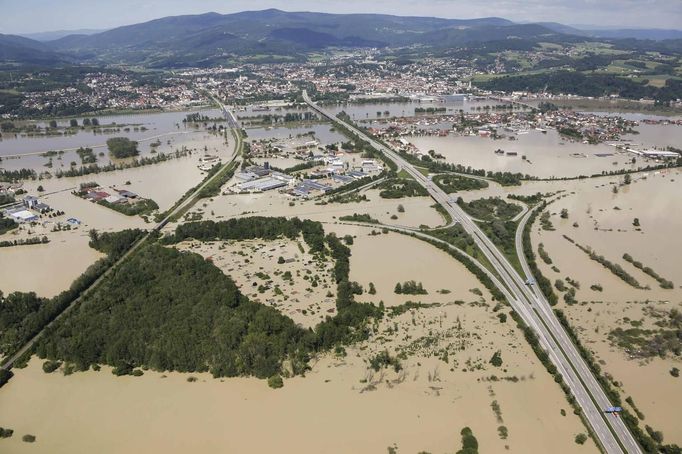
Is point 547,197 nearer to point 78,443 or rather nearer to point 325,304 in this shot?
point 325,304

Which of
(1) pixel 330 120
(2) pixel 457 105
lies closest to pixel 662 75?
(2) pixel 457 105

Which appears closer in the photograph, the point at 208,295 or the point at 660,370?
the point at 660,370

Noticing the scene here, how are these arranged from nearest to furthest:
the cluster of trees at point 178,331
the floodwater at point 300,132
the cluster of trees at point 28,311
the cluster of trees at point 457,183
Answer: the cluster of trees at point 178,331
the cluster of trees at point 28,311
the cluster of trees at point 457,183
the floodwater at point 300,132

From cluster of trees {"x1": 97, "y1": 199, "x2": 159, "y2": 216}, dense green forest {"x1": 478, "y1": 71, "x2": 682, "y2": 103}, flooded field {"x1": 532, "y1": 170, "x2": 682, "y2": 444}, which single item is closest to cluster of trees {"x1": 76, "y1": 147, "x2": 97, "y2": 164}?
cluster of trees {"x1": 97, "y1": 199, "x2": 159, "y2": 216}

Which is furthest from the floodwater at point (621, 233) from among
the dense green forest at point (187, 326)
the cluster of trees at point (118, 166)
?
the cluster of trees at point (118, 166)

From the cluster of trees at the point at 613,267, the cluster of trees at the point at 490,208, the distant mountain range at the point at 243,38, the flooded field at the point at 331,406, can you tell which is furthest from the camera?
the distant mountain range at the point at 243,38

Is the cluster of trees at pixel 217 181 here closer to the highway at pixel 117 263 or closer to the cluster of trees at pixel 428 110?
the highway at pixel 117 263

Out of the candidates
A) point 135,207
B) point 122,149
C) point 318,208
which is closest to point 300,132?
point 122,149

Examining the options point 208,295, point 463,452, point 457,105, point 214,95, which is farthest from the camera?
point 214,95
